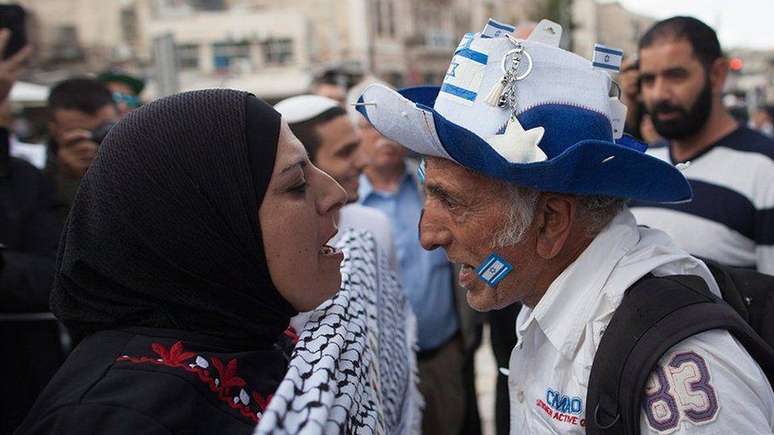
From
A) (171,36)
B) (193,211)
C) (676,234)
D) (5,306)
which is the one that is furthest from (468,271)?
(171,36)

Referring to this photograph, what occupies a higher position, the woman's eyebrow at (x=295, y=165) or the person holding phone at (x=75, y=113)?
the woman's eyebrow at (x=295, y=165)

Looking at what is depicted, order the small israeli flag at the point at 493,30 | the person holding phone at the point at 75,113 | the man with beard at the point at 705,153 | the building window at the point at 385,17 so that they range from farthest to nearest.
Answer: the building window at the point at 385,17 → the person holding phone at the point at 75,113 → the man with beard at the point at 705,153 → the small israeli flag at the point at 493,30

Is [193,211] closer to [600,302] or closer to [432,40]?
[600,302]

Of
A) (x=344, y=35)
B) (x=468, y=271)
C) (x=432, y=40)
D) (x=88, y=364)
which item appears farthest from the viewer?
(x=432, y=40)

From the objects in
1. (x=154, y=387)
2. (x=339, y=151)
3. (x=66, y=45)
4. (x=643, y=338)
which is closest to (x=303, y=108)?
(x=339, y=151)

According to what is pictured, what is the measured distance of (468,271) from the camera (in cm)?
159

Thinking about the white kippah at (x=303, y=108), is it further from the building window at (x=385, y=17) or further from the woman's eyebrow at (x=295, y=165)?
the building window at (x=385, y=17)

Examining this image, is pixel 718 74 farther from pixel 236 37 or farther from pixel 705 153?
pixel 236 37

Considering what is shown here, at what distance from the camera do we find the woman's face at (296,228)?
1412mm

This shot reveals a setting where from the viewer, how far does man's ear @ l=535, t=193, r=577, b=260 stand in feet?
4.84

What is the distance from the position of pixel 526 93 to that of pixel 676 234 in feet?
4.63

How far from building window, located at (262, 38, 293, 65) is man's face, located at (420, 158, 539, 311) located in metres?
29.3

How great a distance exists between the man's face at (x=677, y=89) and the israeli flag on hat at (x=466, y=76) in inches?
65.4

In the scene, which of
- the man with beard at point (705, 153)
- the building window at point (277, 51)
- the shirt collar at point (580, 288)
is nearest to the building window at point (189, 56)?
the building window at point (277, 51)
